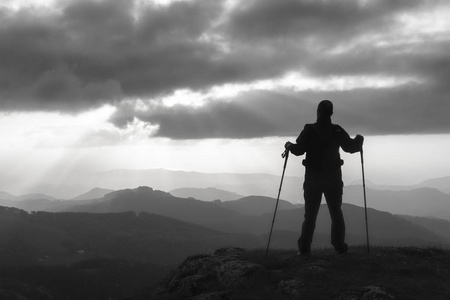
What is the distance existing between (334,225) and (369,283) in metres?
3.81

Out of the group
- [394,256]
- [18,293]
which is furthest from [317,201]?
[18,293]

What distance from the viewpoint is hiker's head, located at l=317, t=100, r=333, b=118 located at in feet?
50.2

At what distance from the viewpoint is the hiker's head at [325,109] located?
15305 millimetres

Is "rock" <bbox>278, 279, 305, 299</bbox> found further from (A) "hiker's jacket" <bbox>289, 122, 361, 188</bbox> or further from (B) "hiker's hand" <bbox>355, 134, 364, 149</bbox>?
(B) "hiker's hand" <bbox>355, 134, 364, 149</bbox>

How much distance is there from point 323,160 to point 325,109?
6.20 feet

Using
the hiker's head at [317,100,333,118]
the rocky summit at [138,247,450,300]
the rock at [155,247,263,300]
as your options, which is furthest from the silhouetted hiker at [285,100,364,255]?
the rock at [155,247,263,300]

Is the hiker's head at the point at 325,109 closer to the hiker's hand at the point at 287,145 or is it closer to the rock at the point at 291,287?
the hiker's hand at the point at 287,145

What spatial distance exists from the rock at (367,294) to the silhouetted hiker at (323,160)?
428cm

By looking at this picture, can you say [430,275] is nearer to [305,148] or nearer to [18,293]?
[305,148]

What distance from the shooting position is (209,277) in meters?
15.5

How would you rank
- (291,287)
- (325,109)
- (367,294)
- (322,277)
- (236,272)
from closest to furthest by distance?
(367,294), (291,287), (322,277), (236,272), (325,109)

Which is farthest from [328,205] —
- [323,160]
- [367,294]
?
[367,294]

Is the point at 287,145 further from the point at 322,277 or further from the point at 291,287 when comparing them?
the point at 291,287

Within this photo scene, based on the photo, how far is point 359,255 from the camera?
50.3ft
